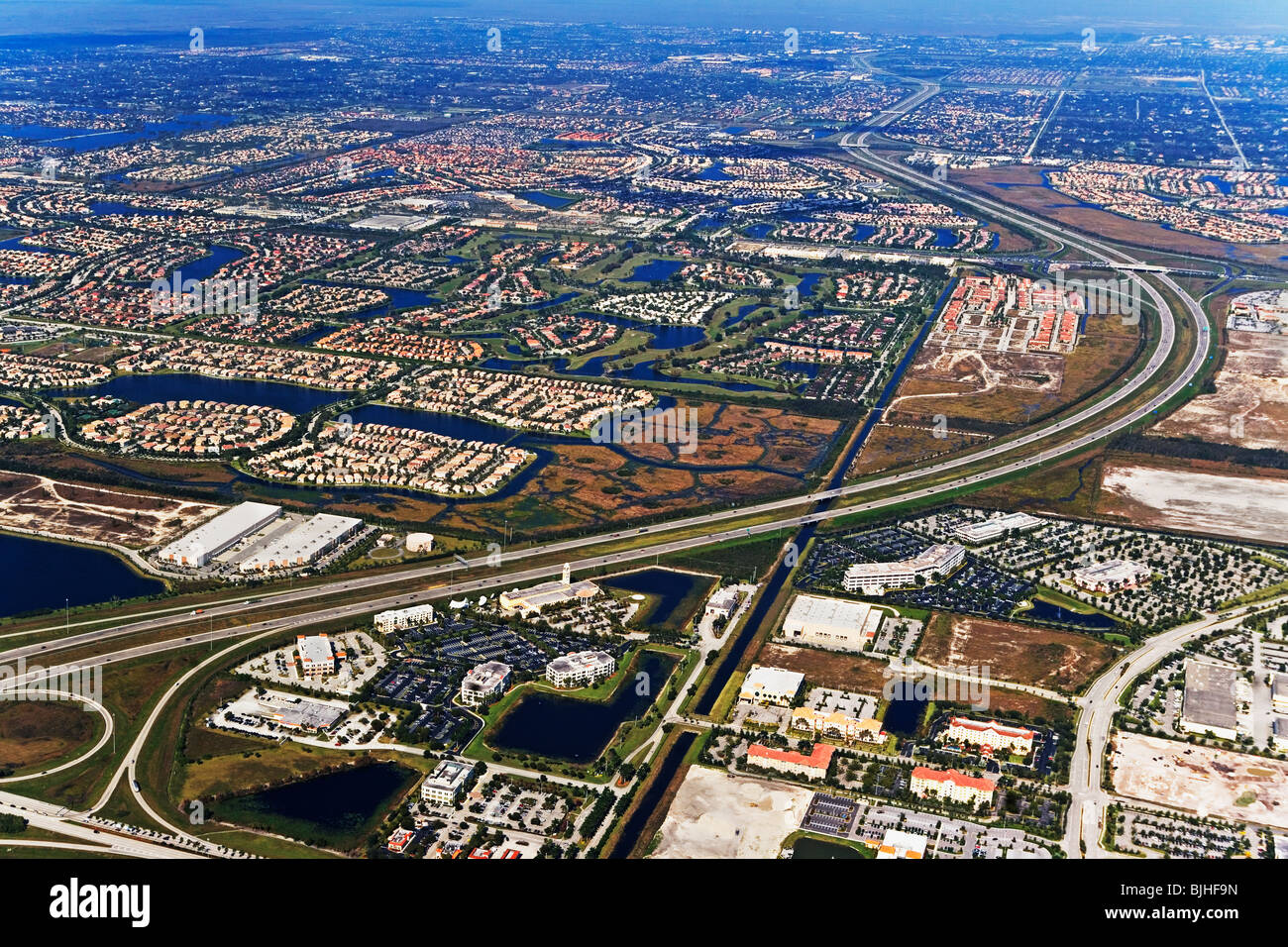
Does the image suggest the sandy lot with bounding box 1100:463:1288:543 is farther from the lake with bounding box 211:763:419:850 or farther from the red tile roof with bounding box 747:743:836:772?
the lake with bounding box 211:763:419:850

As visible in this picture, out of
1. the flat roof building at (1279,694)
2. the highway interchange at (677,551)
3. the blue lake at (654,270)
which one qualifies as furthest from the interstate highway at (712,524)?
the blue lake at (654,270)

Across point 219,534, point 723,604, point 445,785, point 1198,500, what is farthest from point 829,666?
point 1198,500

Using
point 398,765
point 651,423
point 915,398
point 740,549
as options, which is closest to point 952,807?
point 398,765

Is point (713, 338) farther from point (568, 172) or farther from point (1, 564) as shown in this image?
point (568, 172)

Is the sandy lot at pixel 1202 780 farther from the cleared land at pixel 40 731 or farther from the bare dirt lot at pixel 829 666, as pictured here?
the cleared land at pixel 40 731

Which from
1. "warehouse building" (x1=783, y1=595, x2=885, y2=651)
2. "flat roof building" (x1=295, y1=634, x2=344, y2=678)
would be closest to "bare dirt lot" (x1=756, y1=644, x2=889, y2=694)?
"warehouse building" (x1=783, y1=595, x2=885, y2=651)
